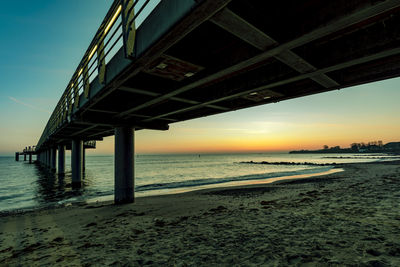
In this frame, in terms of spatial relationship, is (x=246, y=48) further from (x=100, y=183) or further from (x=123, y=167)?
(x=100, y=183)

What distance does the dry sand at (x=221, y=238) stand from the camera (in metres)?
4.40

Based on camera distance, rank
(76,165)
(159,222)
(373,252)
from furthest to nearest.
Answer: (76,165) → (159,222) → (373,252)

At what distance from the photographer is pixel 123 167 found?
477 inches

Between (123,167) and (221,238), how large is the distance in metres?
8.38

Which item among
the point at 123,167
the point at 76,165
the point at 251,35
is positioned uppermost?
the point at 251,35

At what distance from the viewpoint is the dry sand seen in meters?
4.40

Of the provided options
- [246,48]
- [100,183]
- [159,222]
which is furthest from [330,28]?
[100,183]

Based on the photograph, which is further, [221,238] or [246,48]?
[221,238]

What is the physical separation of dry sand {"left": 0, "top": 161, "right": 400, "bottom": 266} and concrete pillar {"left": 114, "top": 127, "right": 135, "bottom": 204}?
3125mm

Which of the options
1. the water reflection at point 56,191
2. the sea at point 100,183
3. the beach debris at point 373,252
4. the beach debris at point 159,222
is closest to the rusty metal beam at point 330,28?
the beach debris at point 373,252

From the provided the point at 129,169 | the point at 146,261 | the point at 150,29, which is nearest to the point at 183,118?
the point at 129,169

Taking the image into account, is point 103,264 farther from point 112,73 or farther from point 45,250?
point 112,73

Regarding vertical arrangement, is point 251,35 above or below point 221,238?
above

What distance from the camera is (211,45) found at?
5188 millimetres
